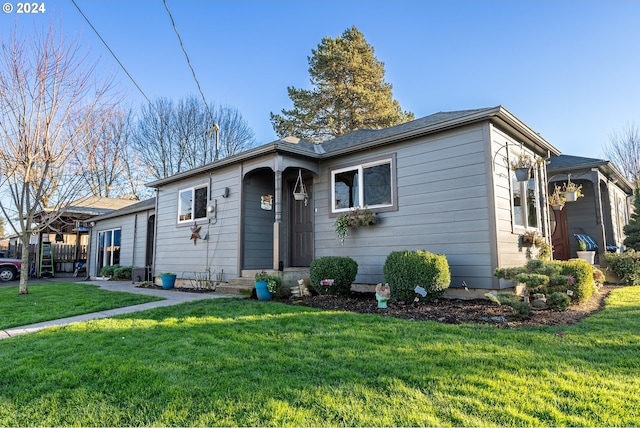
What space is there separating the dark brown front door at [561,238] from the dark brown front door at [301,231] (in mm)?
7413

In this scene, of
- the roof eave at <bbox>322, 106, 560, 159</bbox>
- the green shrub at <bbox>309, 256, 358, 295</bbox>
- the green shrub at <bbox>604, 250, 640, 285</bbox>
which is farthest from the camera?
the green shrub at <bbox>604, 250, 640, 285</bbox>

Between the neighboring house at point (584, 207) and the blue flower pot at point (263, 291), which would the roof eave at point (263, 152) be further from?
the neighboring house at point (584, 207)

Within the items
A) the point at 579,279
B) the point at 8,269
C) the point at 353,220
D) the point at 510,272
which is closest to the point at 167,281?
the point at 353,220

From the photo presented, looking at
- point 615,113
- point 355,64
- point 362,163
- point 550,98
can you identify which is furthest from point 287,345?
point 615,113

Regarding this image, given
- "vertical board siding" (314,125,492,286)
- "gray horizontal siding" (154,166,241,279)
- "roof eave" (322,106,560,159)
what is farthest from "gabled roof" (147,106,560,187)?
"gray horizontal siding" (154,166,241,279)

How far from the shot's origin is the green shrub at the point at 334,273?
6.20 m

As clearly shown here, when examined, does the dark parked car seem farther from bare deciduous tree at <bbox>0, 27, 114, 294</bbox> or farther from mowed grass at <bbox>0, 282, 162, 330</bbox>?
mowed grass at <bbox>0, 282, 162, 330</bbox>

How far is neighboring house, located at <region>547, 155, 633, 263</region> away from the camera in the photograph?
9.70 meters

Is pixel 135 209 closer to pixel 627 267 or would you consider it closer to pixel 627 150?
pixel 627 267

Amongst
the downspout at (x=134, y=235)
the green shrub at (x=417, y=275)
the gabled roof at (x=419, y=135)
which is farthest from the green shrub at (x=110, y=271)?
the green shrub at (x=417, y=275)

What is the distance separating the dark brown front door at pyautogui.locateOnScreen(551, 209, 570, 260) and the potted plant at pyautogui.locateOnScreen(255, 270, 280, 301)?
8.53m

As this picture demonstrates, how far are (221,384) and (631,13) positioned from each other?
9.14 meters

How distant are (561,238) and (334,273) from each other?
8126 millimetres

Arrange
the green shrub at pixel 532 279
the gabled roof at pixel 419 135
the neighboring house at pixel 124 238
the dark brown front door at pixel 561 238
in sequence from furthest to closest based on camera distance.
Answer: the neighboring house at pixel 124 238, the dark brown front door at pixel 561 238, the gabled roof at pixel 419 135, the green shrub at pixel 532 279
